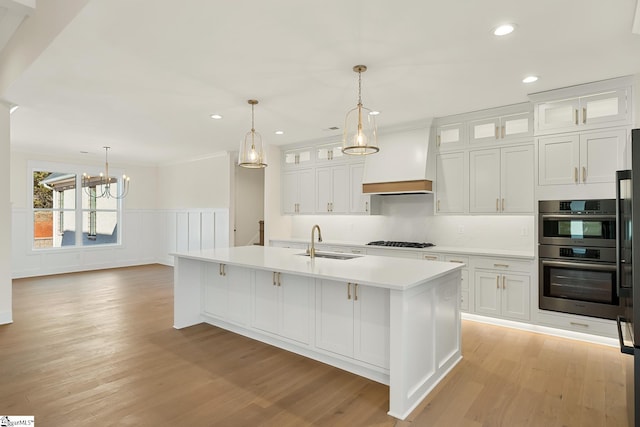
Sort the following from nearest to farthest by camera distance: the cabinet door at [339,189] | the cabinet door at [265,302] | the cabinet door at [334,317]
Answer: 1. the cabinet door at [334,317]
2. the cabinet door at [265,302]
3. the cabinet door at [339,189]

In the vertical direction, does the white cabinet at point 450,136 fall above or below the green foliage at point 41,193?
above

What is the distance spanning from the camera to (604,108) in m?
3.51

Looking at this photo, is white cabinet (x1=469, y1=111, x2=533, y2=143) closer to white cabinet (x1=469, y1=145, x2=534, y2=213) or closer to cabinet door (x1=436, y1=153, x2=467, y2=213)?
white cabinet (x1=469, y1=145, x2=534, y2=213)

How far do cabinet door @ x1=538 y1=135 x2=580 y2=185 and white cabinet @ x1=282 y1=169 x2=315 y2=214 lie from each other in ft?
11.5

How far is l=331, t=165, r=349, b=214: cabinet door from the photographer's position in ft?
19.0

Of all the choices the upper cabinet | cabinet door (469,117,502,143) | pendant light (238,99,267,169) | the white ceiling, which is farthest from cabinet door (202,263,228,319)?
the upper cabinet

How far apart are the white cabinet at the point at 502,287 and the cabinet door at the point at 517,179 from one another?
68 cm

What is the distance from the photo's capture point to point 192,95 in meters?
3.82

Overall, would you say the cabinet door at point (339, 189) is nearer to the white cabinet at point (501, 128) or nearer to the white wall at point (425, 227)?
the white wall at point (425, 227)

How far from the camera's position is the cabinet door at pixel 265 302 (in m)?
3.36

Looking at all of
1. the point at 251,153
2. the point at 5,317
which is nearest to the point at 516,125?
the point at 251,153

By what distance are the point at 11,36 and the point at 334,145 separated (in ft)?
13.7

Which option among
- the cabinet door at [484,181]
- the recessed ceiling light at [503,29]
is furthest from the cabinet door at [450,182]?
the recessed ceiling light at [503,29]

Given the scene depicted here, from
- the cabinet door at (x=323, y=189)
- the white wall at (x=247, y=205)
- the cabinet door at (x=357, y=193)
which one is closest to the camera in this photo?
the cabinet door at (x=357, y=193)
